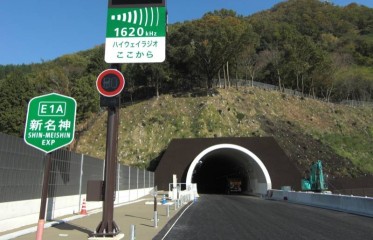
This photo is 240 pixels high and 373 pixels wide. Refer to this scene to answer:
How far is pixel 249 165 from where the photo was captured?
2131 inches

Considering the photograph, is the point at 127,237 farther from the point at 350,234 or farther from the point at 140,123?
the point at 140,123

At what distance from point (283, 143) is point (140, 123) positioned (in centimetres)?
2515

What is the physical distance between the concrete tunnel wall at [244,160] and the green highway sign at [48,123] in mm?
41801

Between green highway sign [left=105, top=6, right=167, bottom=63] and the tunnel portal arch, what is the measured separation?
120 ft

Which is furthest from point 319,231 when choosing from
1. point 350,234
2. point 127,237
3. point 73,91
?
point 73,91

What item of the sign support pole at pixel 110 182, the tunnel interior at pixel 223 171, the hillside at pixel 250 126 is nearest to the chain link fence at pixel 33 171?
the sign support pole at pixel 110 182

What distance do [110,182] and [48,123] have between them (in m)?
3.77

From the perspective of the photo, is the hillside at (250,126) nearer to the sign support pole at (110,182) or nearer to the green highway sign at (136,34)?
the sign support pole at (110,182)

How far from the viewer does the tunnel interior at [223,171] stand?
182 feet

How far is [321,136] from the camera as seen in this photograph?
7138 centimetres

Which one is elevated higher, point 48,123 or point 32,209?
Answer: point 48,123

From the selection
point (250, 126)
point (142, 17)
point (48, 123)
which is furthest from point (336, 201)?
point (250, 126)

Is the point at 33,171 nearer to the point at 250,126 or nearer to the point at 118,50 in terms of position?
the point at 118,50

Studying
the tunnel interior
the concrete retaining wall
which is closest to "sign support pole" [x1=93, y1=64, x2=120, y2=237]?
the concrete retaining wall
